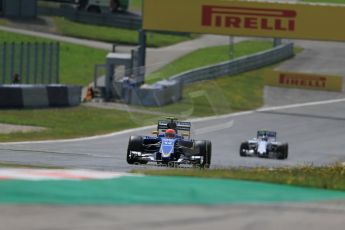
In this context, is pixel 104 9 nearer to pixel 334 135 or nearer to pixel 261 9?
pixel 261 9

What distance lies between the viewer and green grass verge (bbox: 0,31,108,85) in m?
48.7

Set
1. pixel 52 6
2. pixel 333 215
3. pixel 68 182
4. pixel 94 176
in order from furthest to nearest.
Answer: pixel 52 6 < pixel 94 176 < pixel 68 182 < pixel 333 215

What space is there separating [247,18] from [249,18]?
83 mm

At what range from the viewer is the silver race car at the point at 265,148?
28.6m

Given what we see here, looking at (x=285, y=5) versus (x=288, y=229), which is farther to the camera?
(x=285, y=5)

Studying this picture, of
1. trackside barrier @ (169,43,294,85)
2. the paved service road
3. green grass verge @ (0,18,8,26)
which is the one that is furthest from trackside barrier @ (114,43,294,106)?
green grass verge @ (0,18,8,26)

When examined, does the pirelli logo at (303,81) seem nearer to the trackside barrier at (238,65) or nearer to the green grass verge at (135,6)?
the trackside barrier at (238,65)

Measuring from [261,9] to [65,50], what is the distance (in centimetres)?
1530

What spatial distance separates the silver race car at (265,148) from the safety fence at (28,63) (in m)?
11.5

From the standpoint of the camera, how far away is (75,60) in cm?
5356

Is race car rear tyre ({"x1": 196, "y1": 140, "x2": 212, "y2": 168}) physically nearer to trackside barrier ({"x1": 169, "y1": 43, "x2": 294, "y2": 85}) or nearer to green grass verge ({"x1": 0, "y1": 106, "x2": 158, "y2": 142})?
green grass verge ({"x1": 0, "y1": 106, "x2": 158, "y2": 142})

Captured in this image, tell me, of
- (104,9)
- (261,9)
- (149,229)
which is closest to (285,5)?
(261,9)

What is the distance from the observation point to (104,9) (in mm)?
71812

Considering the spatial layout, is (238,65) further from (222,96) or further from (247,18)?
(222,96)
